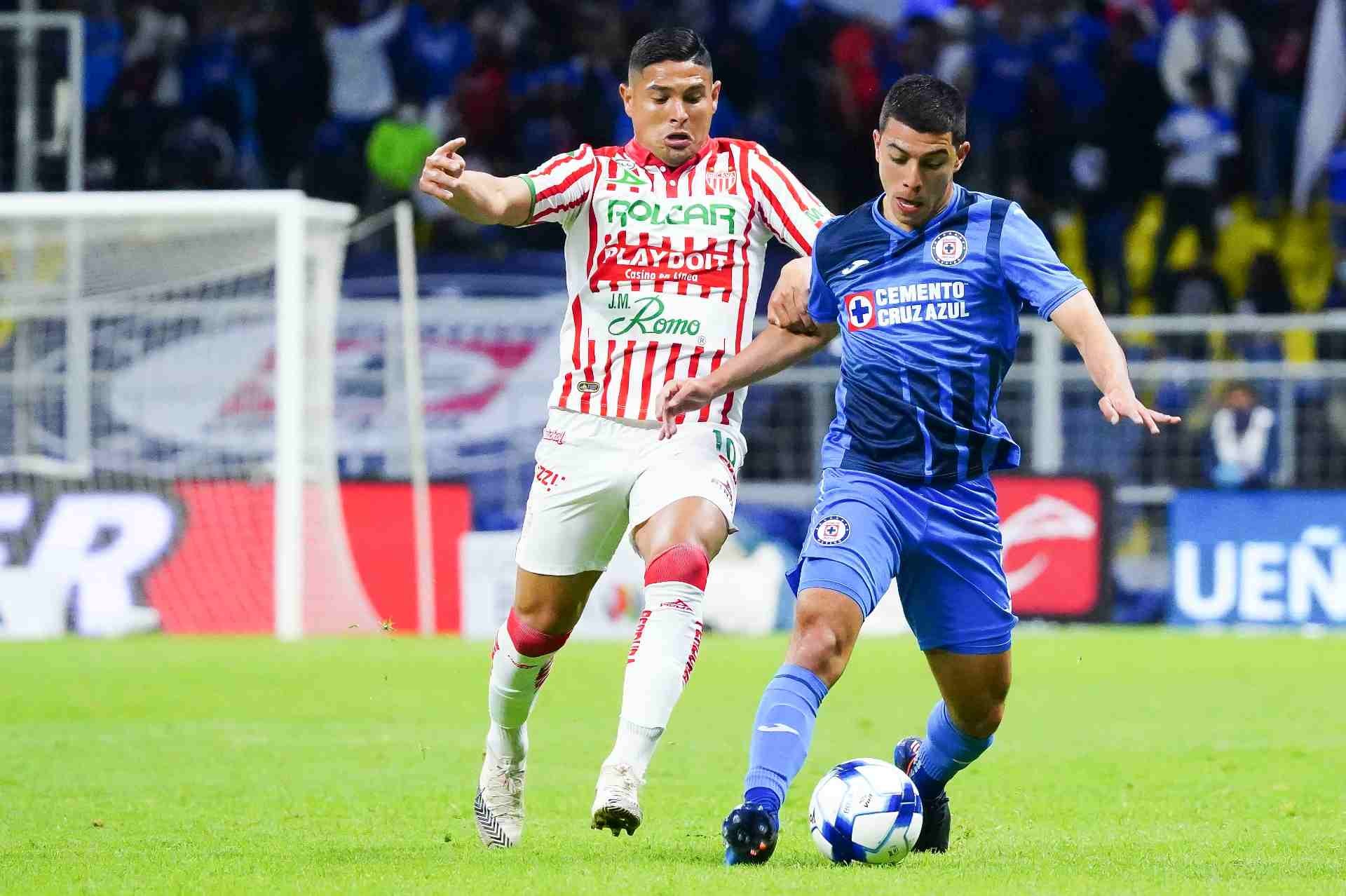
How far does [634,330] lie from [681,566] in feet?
3.14

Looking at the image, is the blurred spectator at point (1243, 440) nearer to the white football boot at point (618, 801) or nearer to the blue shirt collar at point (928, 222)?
the blue shirt collar at point (928, 222)

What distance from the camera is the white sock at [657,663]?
6234mm

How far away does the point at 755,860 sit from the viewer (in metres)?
5.80

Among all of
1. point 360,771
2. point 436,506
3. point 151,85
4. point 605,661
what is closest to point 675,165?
point 360,771

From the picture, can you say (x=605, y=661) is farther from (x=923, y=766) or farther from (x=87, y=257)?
(x=923, y=766)

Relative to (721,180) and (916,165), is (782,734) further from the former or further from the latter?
(721,180)

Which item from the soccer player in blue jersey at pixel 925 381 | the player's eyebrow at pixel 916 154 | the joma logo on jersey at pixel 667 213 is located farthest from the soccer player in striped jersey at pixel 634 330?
the player's eyebrow at pixel 916 154

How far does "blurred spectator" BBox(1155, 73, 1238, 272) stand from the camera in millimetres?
20031

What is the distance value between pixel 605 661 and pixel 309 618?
2.75m

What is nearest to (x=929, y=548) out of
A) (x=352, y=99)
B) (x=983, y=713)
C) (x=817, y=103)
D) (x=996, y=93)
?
(x=983, y=713)

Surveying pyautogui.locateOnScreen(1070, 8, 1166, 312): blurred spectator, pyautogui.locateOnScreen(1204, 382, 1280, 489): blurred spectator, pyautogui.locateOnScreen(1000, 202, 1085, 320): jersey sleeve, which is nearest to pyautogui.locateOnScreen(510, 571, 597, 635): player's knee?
pyautogui.locateOnScreen(1000, 202, 1085, 320): jersey sleeve

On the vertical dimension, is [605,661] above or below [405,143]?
below

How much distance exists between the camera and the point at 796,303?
658 cm

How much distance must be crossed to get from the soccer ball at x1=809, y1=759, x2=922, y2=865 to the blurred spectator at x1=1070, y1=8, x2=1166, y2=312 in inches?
581
